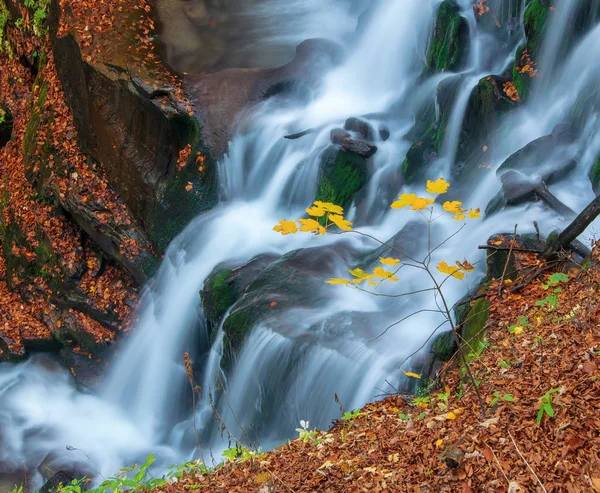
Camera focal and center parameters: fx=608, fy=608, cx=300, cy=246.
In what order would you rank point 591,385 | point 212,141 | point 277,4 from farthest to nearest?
point 277,4 < point 212,141 < point 591,385

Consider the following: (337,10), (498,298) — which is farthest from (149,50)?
(498,298)

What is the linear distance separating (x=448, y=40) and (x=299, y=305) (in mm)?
5051

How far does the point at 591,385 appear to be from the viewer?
299 centimetres

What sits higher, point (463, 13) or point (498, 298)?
point (463, 13)

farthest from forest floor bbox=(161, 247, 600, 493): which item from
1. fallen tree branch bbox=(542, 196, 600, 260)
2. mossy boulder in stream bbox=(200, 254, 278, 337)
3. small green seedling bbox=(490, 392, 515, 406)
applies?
mossy boulder in stream bbox=(200, 254, 278, 337)

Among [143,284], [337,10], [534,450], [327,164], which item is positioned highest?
[337,10]

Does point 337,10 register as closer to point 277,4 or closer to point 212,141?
point 277,4

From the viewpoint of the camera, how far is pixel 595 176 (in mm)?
6730

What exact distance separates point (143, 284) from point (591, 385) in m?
7.93

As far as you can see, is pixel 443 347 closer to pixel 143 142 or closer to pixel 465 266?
pixel 465 266

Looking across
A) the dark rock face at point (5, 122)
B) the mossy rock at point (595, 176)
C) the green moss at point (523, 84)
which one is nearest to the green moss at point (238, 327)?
the mossy rock at point (595, 176)

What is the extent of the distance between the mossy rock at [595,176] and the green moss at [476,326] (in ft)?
8.54

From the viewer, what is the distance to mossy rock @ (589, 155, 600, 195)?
666 cm

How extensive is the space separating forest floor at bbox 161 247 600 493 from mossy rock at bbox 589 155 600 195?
2472 millimetres
